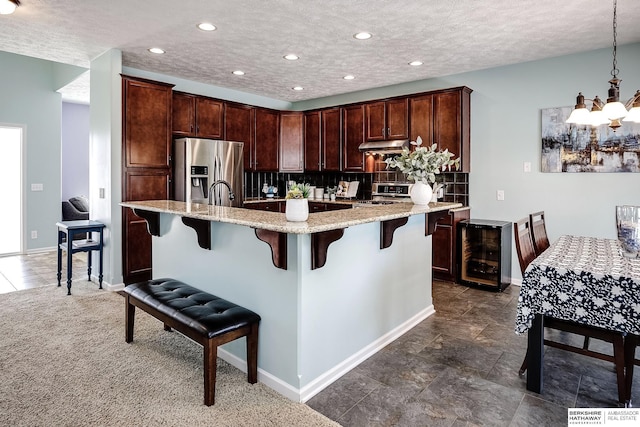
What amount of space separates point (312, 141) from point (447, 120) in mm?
2203

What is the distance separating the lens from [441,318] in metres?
3.41

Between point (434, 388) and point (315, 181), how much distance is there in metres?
4.65

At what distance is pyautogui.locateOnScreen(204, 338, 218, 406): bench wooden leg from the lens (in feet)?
6.59

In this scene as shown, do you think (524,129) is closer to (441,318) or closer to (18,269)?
(441,318)

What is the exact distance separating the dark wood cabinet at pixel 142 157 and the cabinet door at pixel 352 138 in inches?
95.9

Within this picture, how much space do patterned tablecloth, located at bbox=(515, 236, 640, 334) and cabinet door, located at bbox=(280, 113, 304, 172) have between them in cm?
448

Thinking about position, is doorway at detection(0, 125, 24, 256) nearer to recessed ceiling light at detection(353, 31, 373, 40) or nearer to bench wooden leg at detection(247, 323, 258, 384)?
recessed ceiling light at detection(353, 31, 373, 40)

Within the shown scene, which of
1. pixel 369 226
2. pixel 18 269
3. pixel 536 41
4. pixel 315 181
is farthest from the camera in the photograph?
pixel 315 181

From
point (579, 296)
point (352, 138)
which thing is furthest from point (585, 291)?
point (352, 138)

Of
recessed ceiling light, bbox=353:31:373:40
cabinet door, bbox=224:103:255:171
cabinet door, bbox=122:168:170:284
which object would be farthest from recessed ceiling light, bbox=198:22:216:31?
cabinet door, bbox=224:103:255:171

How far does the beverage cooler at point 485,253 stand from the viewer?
4.29m

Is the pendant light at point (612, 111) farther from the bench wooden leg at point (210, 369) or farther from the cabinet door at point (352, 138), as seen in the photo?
the cabinet door at point (352, 138)

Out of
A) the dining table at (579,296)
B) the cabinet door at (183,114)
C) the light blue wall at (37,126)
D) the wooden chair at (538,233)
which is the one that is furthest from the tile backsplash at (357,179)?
the light blue wall at (37,126)

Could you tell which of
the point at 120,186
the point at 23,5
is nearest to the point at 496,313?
the point at 120,186
